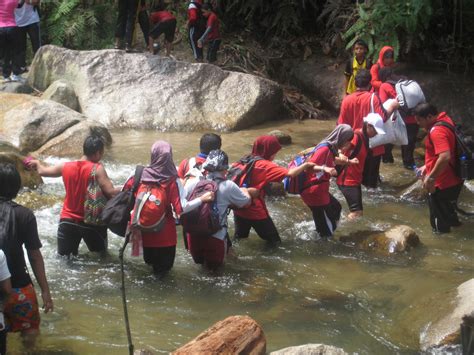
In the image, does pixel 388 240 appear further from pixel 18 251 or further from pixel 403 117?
pixel 18 251

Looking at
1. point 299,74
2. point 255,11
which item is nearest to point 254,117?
point 299,74

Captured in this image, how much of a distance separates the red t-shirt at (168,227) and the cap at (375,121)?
3.26 metres

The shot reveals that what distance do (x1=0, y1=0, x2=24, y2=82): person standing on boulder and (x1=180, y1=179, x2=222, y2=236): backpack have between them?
8129 mm

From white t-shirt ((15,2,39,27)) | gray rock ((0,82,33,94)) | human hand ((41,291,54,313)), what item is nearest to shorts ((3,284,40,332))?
human hand ((41,291,54,313))

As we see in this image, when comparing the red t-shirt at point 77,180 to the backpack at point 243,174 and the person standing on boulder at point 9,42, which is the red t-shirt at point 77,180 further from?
the person standing on boulder at point 9,42

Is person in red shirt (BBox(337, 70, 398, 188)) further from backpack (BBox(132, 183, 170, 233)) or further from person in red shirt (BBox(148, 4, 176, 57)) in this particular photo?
person in red shirt (BBox(148, 4, 176, 57))

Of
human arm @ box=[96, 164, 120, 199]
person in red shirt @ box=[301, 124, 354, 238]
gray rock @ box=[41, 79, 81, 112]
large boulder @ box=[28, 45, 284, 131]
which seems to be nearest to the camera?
human arm @ box=[96, 164, 120, 199]

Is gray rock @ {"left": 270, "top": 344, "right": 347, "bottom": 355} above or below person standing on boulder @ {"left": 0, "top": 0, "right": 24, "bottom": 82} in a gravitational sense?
below

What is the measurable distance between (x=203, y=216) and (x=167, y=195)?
1.23ft

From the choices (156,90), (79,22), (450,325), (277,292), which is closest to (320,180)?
(277,292)

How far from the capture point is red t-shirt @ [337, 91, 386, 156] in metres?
8.98

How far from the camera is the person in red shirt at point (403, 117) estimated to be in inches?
389

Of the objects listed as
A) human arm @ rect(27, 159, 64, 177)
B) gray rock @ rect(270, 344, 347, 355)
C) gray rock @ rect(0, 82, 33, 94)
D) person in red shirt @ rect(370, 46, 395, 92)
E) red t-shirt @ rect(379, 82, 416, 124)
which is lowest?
gray rock @ rect(270, 344, 347, 355)

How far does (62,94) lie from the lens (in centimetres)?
1298
